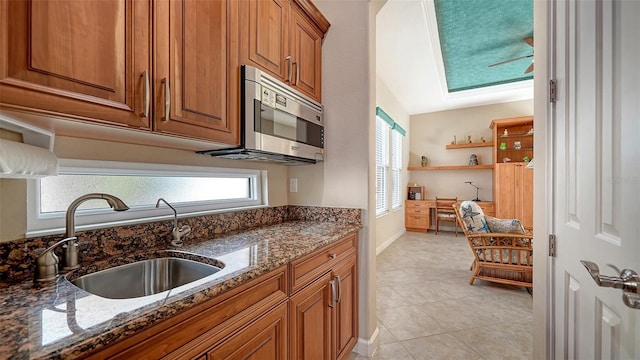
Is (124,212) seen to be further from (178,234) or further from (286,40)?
(286,40)

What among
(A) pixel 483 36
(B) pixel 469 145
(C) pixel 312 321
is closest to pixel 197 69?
(C) pixel 312 321

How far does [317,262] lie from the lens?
1364 millimetres

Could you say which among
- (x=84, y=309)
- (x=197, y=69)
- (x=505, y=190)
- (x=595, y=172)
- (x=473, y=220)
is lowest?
(x=473, y=220)

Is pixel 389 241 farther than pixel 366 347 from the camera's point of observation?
Yes

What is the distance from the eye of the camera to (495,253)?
9.43 feet

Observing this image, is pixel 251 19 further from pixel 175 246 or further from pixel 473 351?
pixel 473 351

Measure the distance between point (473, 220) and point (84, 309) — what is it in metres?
3.38

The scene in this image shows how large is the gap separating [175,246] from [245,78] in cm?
90

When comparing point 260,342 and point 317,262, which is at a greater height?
point 317,262

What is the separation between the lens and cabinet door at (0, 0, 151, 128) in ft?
2.22

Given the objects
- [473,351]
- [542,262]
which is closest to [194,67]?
[542,262]

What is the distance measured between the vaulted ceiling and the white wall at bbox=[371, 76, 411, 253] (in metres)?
0.19

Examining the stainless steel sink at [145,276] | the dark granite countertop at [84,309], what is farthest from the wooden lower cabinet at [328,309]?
the stainless steel sink at [145,276]

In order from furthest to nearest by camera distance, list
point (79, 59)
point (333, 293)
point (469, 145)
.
→ point (469, 145), point (333, 293), point (79, 59)
